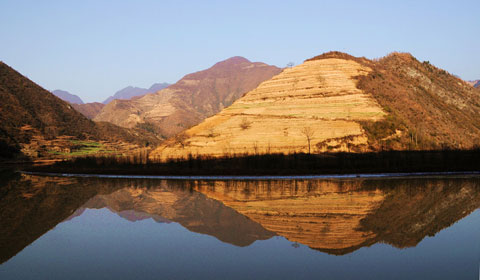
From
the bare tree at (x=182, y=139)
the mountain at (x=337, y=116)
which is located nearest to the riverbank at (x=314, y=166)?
the mountain at (x=337, y=116)

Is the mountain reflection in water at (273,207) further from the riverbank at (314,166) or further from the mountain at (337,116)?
the mountain at (337,116)

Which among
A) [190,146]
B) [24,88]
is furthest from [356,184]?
[24,88]

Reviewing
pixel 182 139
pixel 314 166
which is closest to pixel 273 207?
pixel 314 166

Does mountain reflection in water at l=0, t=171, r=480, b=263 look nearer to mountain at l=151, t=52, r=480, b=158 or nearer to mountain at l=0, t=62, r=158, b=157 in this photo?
mountain at l=151, t=52, r=480, b=158

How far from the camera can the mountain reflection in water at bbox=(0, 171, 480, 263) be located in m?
11.8

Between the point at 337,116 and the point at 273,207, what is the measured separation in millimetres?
41029

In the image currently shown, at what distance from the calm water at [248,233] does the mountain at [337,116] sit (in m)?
24.6

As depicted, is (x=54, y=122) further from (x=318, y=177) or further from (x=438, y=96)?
(x=318, y=177)

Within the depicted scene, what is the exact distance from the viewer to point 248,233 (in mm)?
12320

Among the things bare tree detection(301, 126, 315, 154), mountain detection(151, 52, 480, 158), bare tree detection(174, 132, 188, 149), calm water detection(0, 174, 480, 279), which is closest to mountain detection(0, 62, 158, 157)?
bare tree detection(174, 132, 188, 149)

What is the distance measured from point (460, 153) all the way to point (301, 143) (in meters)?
20.6

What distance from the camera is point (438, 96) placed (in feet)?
251

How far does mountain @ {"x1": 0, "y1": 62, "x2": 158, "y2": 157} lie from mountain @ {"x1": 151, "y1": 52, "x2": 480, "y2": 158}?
37.6 m

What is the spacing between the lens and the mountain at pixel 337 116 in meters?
50.2
